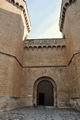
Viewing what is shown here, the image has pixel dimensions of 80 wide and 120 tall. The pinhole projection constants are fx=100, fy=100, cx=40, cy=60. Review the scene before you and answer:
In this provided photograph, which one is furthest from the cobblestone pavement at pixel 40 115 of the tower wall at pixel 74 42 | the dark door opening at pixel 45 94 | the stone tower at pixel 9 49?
the dark door opening at pixel 45 94

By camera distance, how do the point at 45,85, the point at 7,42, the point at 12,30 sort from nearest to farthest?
the point at 7,42 < the point at 12,30 < the point at 45,85

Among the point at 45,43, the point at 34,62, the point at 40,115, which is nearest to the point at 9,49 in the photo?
the point at 34,62

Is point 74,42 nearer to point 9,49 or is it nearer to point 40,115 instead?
point 9,49

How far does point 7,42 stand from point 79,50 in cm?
532

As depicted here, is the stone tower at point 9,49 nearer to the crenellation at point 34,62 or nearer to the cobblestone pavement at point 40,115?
the crenellation at point 34,62

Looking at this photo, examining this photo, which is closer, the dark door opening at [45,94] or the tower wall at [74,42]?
the tower wall at [74,42]

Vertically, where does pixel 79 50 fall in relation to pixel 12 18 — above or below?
below

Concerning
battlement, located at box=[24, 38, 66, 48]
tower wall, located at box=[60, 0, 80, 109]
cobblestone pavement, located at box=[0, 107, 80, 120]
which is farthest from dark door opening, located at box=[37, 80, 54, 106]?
cobblestone pavement, located at box=[0, 107, 80, 120]

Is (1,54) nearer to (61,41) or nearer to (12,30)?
(12,30)

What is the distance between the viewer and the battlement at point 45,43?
398 inches

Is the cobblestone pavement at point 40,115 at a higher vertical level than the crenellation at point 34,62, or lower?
lower

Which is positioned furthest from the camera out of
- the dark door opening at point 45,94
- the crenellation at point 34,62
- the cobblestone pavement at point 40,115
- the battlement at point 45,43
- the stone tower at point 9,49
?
the dark door opening at point 45,94

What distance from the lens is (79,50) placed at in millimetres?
7129

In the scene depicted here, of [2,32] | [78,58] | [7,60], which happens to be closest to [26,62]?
[7,60]
